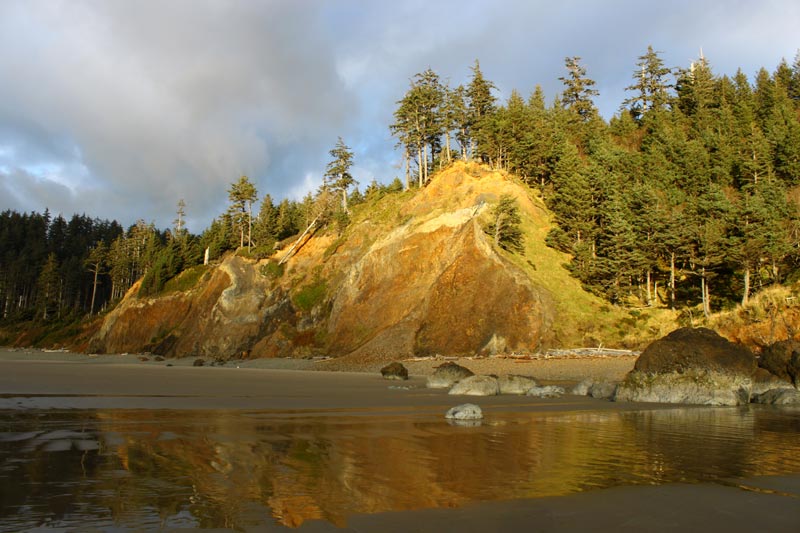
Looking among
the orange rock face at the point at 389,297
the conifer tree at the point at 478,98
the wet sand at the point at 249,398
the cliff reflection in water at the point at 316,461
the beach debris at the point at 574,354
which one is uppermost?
the conifer tree at the point at 478,98

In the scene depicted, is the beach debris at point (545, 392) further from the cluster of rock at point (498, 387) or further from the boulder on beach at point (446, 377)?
the boulder on beach at point (446, 377)

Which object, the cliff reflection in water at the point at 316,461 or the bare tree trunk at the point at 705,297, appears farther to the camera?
the bare tree trunk at the point at 705,297

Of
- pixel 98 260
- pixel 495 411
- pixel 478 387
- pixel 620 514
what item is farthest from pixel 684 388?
pixel 98 260

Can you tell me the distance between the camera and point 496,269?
4162 cm

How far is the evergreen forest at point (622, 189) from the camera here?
141ft

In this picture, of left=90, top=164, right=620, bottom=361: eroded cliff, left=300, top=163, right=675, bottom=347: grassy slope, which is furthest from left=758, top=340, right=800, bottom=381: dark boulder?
left=90, top=164, right=620, bottom=361: eroded cliff

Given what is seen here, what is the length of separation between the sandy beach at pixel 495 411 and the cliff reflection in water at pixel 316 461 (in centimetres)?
45

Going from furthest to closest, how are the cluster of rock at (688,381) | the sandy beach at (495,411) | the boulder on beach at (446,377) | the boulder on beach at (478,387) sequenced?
1. the boulder on beach at (446,377)
2. the boulder on beach at (478,387)
3. the cluster of rock at (688,381)
4. the sandy beach at (495,411)

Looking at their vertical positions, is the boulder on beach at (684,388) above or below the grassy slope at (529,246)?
below

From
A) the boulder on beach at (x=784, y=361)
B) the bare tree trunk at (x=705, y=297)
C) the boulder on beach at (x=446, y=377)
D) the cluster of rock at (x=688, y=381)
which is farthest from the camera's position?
the bare tree trunk at (x=705, y=297)

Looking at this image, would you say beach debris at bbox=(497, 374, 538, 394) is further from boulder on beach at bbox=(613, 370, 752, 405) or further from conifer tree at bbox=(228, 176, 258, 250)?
conifer tree at bbox=(228, 176, 258, 250)

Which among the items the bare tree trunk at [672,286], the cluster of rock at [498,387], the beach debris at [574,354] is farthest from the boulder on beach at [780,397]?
the bare tree trunk at [672,286]

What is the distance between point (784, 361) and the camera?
24438 mm

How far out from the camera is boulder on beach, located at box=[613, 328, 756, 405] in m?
20.5
